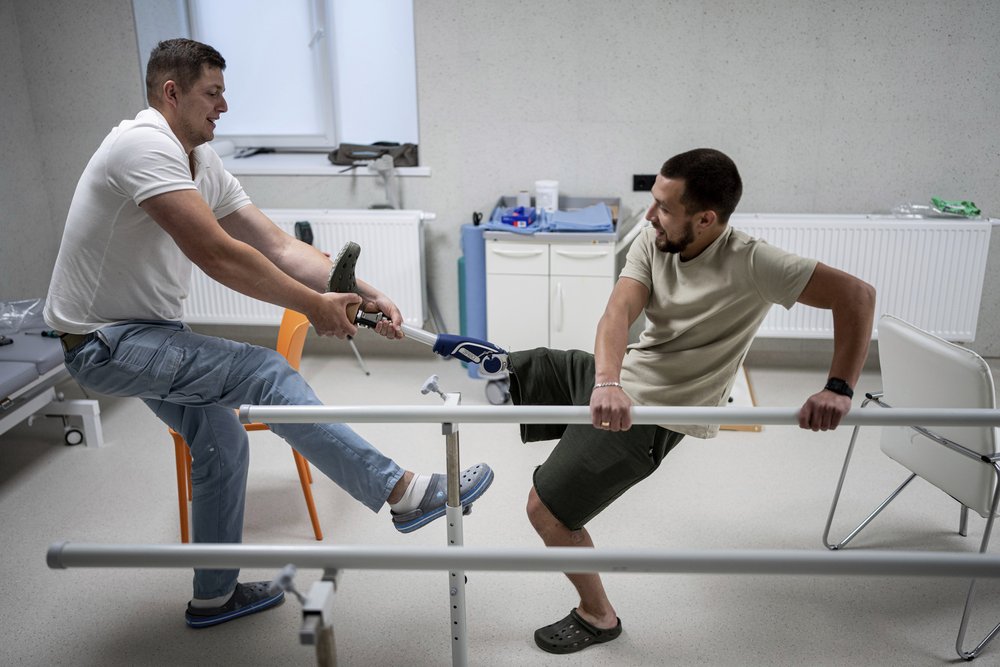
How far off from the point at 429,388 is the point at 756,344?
2971mm

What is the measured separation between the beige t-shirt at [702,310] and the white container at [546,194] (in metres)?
2.00

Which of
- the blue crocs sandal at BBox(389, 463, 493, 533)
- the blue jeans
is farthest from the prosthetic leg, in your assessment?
the blue crocs sandal at BBox(389, 463, 493, 533)

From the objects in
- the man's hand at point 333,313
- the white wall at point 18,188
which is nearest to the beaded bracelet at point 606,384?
the man's hand at point 333,313

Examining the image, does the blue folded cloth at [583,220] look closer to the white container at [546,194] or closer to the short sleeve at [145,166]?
the white container at [546,194]

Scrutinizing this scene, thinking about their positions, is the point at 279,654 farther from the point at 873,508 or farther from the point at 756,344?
the point at 756,344

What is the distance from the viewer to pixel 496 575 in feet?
9.12

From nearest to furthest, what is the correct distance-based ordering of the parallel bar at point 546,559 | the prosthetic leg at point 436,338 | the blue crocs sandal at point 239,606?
the parallel bar at point 546,559 < the prosthetic leg at point 436,338 < the blue crocs sandal at point 239,606

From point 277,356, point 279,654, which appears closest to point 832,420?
point 277,356

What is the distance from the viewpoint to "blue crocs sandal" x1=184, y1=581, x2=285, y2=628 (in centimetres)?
254

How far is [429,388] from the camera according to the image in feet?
6.72

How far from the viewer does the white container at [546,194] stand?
14.0 feet

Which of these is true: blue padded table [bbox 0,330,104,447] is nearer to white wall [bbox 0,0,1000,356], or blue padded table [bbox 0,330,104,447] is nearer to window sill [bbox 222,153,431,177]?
white wall [bbox 0,0,1000,356]

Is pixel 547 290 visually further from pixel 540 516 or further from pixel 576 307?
pixel 540 516

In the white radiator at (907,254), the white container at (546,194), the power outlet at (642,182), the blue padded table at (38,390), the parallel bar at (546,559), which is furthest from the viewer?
the power outlet at (642,182)
